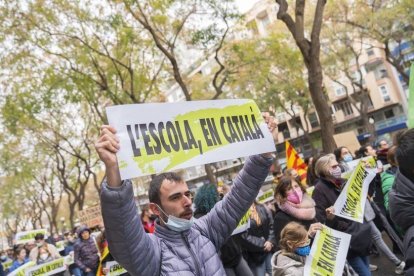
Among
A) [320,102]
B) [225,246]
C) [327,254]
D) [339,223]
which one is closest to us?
[327,254]

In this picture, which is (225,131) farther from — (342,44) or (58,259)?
(342,44)

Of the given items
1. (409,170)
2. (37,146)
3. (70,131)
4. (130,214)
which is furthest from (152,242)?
(37,146)

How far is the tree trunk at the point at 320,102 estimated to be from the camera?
867 cm

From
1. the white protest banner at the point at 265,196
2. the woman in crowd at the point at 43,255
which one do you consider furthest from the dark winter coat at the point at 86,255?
the white protest banner at the point at 265,196

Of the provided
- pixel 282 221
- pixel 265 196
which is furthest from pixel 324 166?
pixel 265 196

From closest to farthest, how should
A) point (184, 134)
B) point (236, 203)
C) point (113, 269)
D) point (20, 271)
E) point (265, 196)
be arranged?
point (184, 134) < point (236, 203) < point (113, 269) < point (20, 271) < point (265, 196)

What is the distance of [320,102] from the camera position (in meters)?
8.83

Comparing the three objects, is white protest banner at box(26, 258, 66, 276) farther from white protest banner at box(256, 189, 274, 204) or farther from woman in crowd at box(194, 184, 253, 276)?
woman in crowd at box(194, 184, 253, 276)

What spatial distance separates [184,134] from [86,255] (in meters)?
6.41

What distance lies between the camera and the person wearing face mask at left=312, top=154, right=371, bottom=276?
13.6 ft

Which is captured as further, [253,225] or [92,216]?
[92,216]

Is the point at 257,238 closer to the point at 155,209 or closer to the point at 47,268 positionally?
the point at 155,209

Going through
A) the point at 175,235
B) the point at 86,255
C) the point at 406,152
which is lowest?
the point at 86,255

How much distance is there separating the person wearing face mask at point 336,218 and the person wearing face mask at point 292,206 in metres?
0.20
